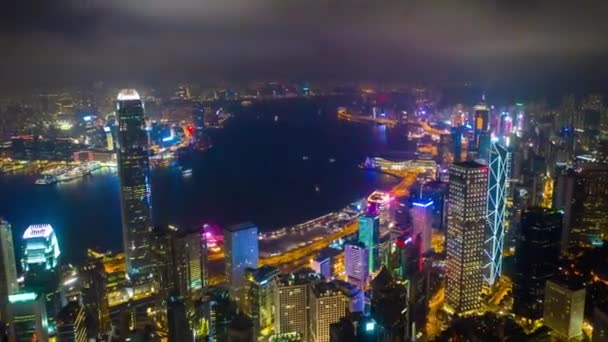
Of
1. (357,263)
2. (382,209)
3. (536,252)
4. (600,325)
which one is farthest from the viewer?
(382,209)

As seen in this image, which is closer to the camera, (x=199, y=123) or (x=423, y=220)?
(x=423, y=220)

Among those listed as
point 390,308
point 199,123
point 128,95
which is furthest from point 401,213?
point 199,123

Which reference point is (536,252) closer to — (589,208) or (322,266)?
(589,208)

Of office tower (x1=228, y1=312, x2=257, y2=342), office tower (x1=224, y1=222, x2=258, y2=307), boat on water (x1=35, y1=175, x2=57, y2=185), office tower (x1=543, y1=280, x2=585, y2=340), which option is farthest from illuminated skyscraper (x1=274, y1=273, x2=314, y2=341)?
boat on water (x1=35, y1=175, x2=57, y2=185)

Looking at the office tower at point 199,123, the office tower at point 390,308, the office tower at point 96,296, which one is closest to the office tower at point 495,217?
the office tower at point 390,308

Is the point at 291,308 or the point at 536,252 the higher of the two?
the point at 536,252

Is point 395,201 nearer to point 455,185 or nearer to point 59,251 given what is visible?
point 455,185

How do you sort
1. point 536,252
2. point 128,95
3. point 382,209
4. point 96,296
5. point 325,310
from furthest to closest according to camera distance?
point 382,209
point 128,95
point 536,252
point 96,296
point 325,310
